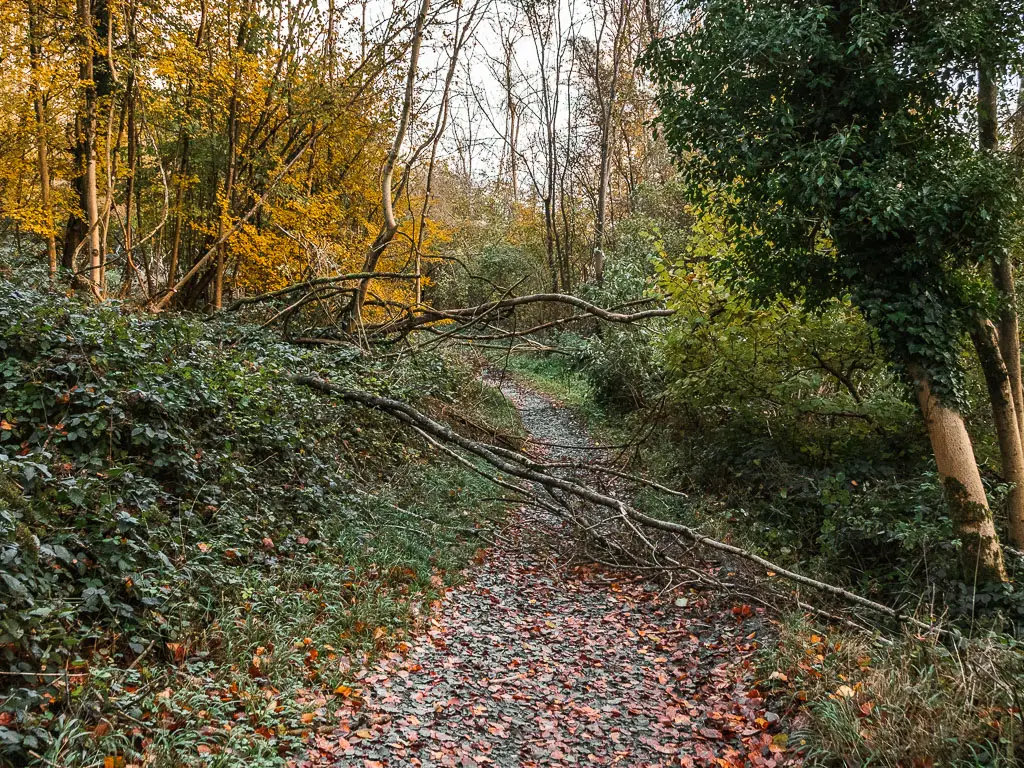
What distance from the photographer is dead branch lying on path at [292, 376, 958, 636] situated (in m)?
5.66

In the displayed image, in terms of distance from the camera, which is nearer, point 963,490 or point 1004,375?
point 963,490

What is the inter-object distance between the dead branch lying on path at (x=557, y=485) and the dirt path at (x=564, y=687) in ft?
1.98

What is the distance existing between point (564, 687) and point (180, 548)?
124 inches

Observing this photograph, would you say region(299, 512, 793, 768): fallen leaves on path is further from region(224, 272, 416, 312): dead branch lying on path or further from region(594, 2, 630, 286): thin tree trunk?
region(594, 2, 630, 286): thin tree trunk

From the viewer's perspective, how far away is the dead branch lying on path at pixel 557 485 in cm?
566

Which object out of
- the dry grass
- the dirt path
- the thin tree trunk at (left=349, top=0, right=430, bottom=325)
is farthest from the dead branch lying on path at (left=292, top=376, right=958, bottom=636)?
the thin tree trunk at (left=349, top=0, right=430, bottom=325)

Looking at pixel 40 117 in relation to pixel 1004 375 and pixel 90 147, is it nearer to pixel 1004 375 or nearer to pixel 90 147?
pixel 90 147

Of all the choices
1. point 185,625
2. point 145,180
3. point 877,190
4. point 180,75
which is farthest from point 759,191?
point 145,180

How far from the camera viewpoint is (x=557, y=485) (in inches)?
294

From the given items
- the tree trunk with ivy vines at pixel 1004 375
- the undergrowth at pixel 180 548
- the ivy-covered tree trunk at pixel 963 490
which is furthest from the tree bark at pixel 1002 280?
the undergrowth at pixel 180 548

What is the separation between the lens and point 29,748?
2.83 metres

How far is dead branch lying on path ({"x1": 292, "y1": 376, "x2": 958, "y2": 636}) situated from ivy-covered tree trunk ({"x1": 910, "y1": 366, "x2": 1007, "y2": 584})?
0.90 meters

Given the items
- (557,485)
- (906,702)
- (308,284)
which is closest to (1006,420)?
(906,702)

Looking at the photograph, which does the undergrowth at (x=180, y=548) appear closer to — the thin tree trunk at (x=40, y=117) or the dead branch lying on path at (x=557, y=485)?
the dead branch lying on path at (x=557, y=485)
